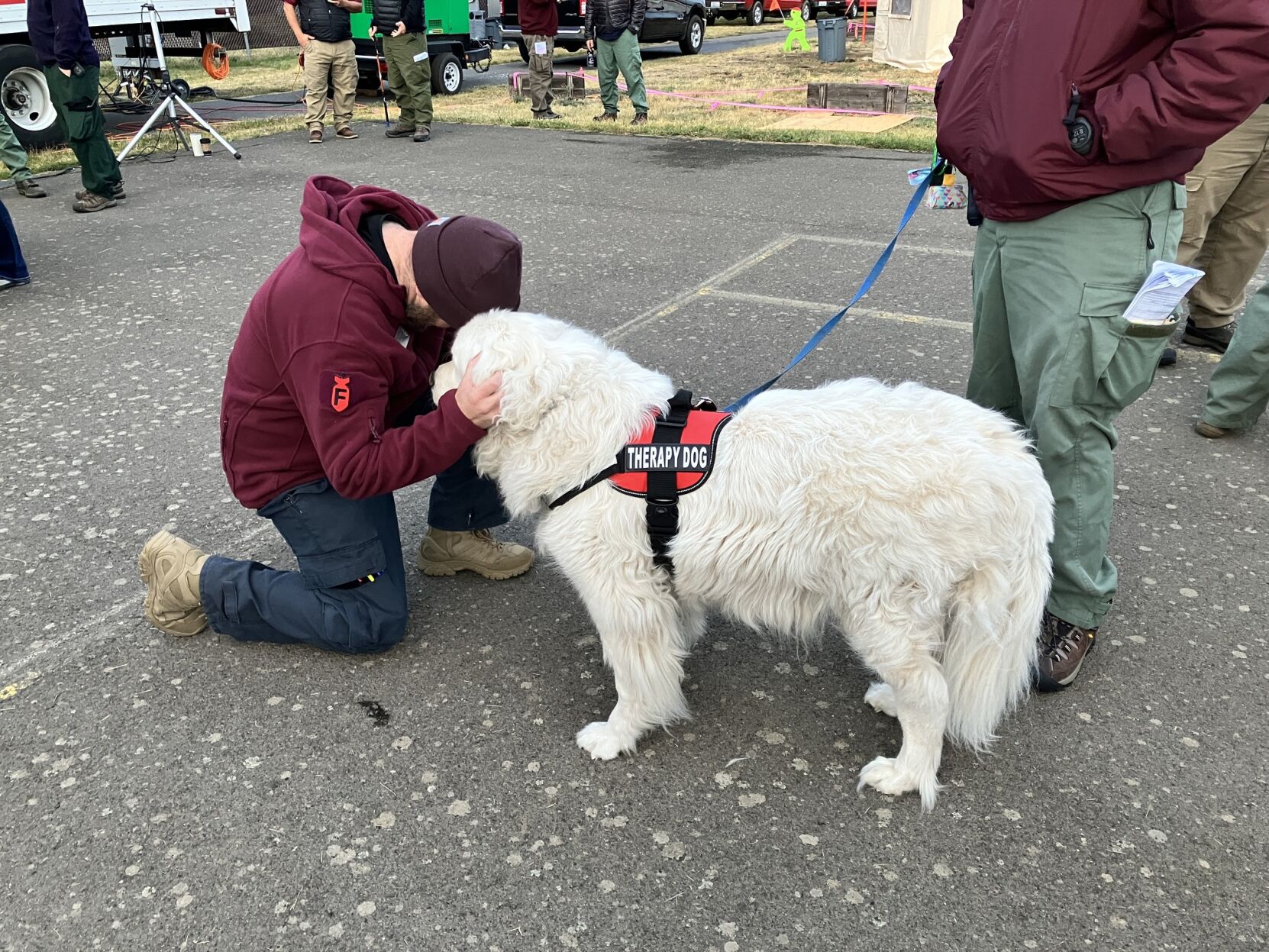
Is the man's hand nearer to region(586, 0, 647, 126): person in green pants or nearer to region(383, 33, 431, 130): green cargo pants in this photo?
region(383, 33, 431, 130): green cargo pants

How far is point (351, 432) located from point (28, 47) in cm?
1121

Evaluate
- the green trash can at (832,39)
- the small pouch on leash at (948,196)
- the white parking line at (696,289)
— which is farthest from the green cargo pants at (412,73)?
the small pouch on leash at (948,196)

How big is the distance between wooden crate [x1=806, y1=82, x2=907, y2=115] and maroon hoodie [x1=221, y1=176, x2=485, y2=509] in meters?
11.6

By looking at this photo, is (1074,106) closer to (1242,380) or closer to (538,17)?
(1242,380)

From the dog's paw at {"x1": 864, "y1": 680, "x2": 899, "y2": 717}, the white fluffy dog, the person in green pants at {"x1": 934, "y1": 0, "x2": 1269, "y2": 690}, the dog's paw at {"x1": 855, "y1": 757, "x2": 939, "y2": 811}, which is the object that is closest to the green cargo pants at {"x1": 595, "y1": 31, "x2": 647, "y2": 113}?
the person in green pants at {"x1": 934, "y1": 0, "x2": 1269, "y2": 690}

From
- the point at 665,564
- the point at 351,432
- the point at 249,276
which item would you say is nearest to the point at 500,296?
the point at 351,432

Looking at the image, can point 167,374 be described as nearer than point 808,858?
No

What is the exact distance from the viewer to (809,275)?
649 centimetres

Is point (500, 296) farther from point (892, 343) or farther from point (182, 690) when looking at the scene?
point (892, 343)

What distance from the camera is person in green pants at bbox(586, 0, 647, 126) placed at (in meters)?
12.1

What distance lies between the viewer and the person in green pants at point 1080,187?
7.22ft

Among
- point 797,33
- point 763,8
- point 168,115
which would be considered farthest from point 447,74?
point 763,8

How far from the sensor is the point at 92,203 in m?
8.66

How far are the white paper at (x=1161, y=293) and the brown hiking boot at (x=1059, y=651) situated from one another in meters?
0.94
